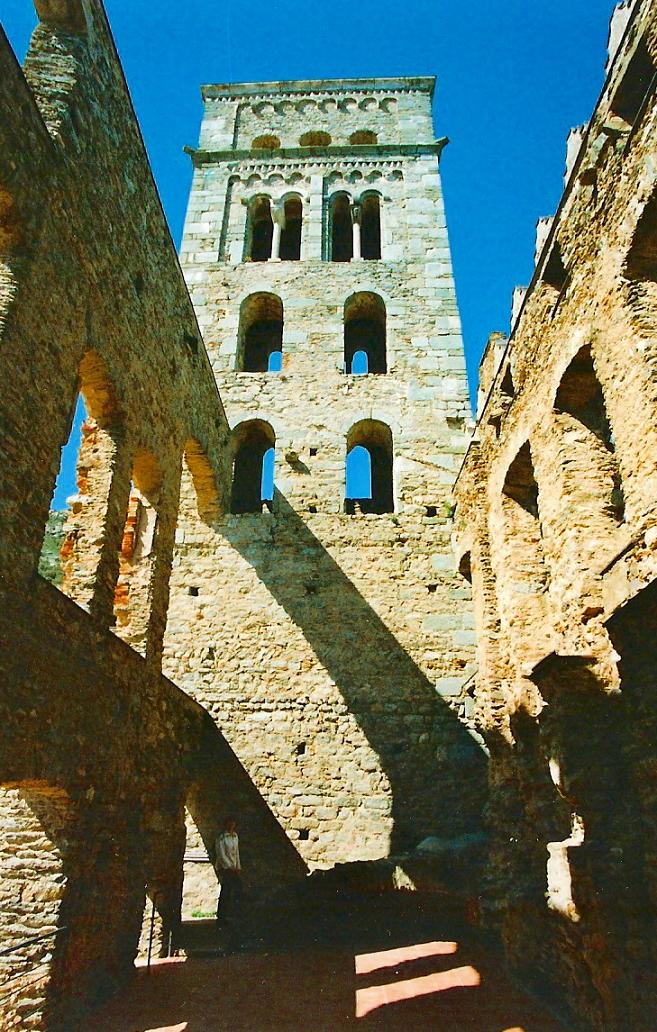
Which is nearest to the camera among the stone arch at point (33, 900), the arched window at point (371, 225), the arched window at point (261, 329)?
the stone arch at point (33, 900)

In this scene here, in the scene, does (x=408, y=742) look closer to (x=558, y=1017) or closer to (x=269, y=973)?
(x=269, y=973)

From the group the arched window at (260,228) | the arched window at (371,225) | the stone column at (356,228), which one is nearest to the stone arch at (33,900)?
the stone column at (356,228)

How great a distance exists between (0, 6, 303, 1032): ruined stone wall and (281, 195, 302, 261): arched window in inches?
276

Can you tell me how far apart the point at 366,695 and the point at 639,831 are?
509 cm

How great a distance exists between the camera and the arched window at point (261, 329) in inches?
505

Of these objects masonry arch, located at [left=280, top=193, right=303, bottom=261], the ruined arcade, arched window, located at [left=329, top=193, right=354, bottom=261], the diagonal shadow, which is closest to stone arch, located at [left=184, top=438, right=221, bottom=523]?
the ruined arcade

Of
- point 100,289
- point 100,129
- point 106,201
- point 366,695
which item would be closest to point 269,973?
point 366,695

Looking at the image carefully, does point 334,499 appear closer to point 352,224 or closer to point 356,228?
point 356,228

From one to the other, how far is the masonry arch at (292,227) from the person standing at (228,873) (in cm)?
1143

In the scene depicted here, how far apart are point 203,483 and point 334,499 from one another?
6.84 feet

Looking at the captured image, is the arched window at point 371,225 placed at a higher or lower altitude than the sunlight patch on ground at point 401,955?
higher

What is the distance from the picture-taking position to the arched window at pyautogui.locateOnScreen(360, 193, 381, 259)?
46.8 ft

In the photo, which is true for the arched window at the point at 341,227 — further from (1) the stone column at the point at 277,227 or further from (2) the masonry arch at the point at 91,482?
(2) the masonry arch at the point at 91,482

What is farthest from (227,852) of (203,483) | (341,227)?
(341,227)
